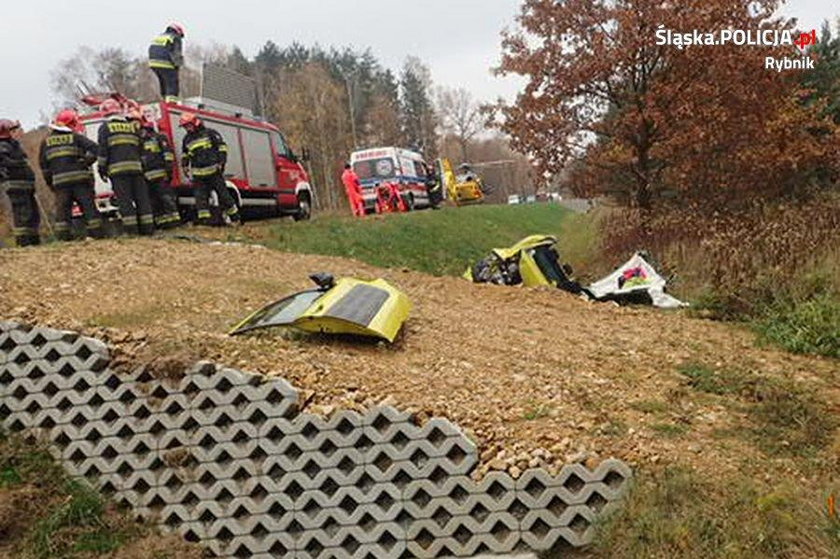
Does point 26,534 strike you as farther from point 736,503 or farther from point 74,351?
point 736,503

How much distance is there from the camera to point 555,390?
189 inches

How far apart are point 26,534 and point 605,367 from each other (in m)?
3.84

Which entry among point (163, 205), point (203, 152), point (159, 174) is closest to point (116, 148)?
point (159, 174)

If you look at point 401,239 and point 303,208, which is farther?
point 303,208

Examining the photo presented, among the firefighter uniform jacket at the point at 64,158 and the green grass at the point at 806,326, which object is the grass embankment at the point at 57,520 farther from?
the firefighter uniform jacket at the point at 64,158

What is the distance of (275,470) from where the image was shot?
13.5ft

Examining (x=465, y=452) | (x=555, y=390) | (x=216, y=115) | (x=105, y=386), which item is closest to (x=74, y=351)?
(x=105, y=386)

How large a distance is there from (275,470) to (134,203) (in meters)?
6.79

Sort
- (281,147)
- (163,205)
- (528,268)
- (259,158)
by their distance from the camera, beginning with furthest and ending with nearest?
(281,147), (259,158), (163,205), (528,268)

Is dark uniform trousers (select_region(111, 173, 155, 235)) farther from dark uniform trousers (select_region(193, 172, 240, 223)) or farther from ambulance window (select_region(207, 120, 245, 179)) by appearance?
ambulance window (select_region(207, 120, 245, 179))

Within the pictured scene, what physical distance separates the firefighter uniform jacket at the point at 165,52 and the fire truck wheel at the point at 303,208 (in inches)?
165

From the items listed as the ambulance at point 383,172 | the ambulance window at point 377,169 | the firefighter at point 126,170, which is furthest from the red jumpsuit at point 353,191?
the firefighter at point 126,170

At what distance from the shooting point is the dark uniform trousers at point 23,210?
392 inches

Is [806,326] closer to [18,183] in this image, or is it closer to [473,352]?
[473,352]
